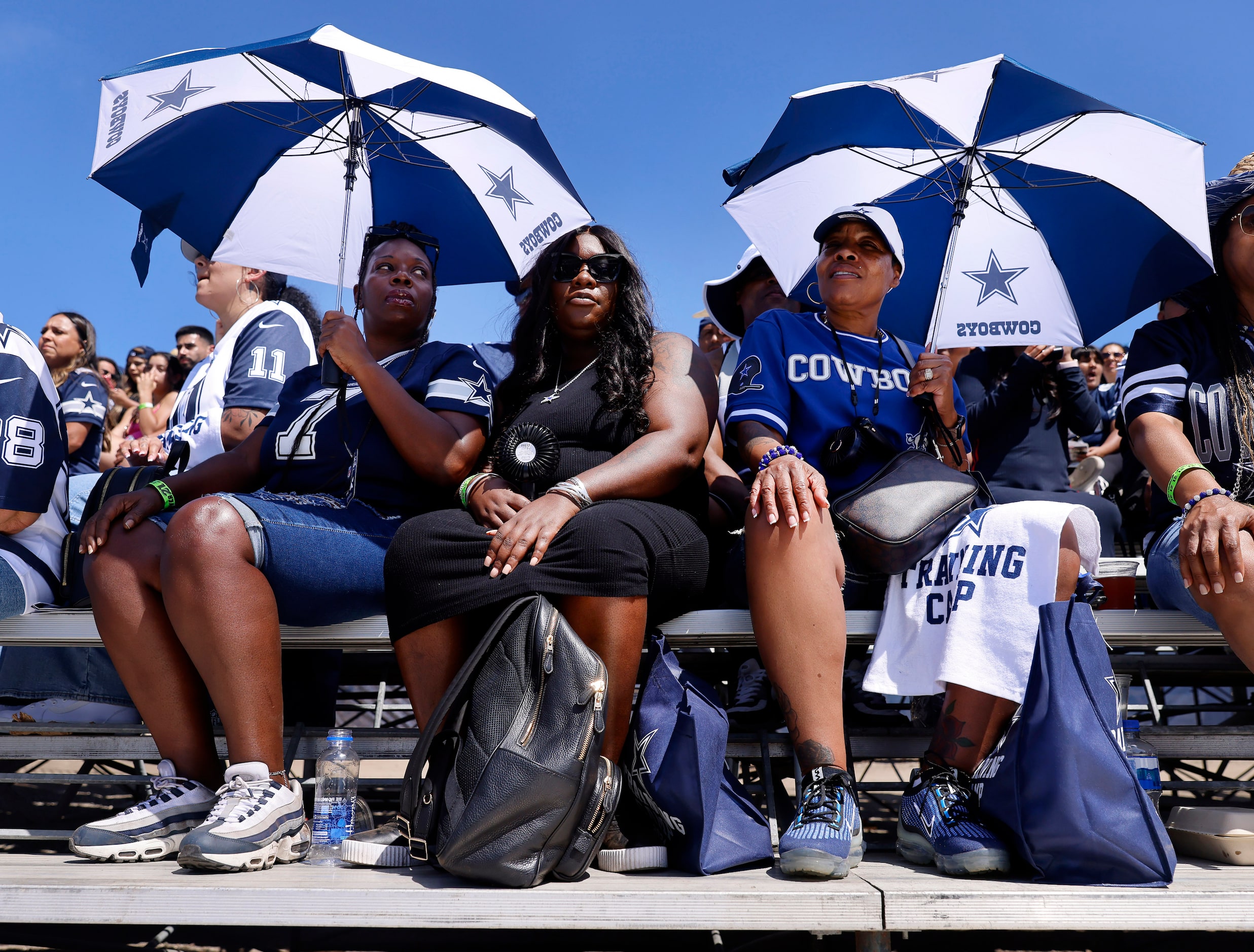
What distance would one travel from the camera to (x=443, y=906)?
1.88 m

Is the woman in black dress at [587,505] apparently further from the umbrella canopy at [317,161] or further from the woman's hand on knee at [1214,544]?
the woman's hand on knee at [1214,544]

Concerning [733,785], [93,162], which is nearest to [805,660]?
[733,785]

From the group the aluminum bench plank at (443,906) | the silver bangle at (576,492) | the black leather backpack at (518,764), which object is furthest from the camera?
the silver bangle at (576,492)

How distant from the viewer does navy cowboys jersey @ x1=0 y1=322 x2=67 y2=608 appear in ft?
9.02

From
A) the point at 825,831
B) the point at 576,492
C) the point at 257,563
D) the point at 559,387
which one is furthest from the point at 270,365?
the point at 825,831

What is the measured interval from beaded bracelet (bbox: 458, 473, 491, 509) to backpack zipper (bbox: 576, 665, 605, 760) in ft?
2.59

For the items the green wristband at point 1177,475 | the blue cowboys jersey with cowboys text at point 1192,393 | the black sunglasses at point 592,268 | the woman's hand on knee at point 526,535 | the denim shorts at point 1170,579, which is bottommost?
the denim shorts at point 1170,579

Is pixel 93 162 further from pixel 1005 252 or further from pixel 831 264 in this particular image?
pixel 1005 252

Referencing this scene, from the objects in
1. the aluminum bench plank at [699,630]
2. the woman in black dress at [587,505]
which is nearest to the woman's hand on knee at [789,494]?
the woman in black dress at [587,505]

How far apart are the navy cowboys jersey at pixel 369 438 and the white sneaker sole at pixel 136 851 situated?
1040mm

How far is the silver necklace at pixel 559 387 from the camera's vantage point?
289 cm

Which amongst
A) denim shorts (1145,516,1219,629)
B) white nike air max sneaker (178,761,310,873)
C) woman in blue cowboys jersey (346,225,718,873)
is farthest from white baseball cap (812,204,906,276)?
white nike air max sneaker (178,761,310,873)

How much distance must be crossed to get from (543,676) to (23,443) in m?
1.81

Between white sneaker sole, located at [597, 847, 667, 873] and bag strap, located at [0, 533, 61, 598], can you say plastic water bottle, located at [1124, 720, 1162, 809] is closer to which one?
white sneaker sole, located at [597, 847, 667, 873]
